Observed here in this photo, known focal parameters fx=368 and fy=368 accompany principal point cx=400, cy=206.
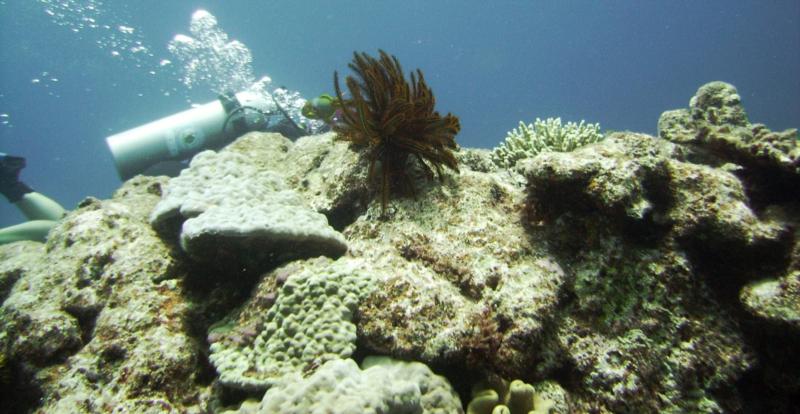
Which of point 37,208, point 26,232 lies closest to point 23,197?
Answer: point 37,208

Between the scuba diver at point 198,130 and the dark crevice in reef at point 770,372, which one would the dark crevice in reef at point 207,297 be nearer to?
the scuba diver at point 198,130

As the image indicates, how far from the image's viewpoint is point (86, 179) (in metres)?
132

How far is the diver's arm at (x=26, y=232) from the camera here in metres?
8.11

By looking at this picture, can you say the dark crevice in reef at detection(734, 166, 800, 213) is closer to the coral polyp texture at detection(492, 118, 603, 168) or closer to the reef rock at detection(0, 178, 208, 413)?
the coral polyp texture at detection(492, 118, 603, 168)

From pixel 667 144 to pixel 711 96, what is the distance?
149 inches

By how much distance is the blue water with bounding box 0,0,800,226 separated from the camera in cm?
9150

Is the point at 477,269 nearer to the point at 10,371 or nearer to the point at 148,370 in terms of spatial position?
the point at 148,370

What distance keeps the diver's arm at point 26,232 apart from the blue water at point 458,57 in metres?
88.7

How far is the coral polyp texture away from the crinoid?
150cm

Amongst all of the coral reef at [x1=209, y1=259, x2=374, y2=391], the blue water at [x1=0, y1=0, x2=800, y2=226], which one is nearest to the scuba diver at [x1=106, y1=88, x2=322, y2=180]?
the coral reef at [x1=209, y1=259, x2=374, y2=391]

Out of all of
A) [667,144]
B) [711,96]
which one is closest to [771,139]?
[667,144]

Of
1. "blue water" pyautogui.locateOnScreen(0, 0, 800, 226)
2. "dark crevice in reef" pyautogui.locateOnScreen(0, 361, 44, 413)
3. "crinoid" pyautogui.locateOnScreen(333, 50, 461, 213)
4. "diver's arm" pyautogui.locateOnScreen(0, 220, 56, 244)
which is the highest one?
"blue water" pyautogui.locateOnScreen(0, 0, 800, 226)

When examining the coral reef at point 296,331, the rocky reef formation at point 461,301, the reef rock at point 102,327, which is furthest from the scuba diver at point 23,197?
the coral reef at point 296,331

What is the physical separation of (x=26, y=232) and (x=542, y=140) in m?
11.0
